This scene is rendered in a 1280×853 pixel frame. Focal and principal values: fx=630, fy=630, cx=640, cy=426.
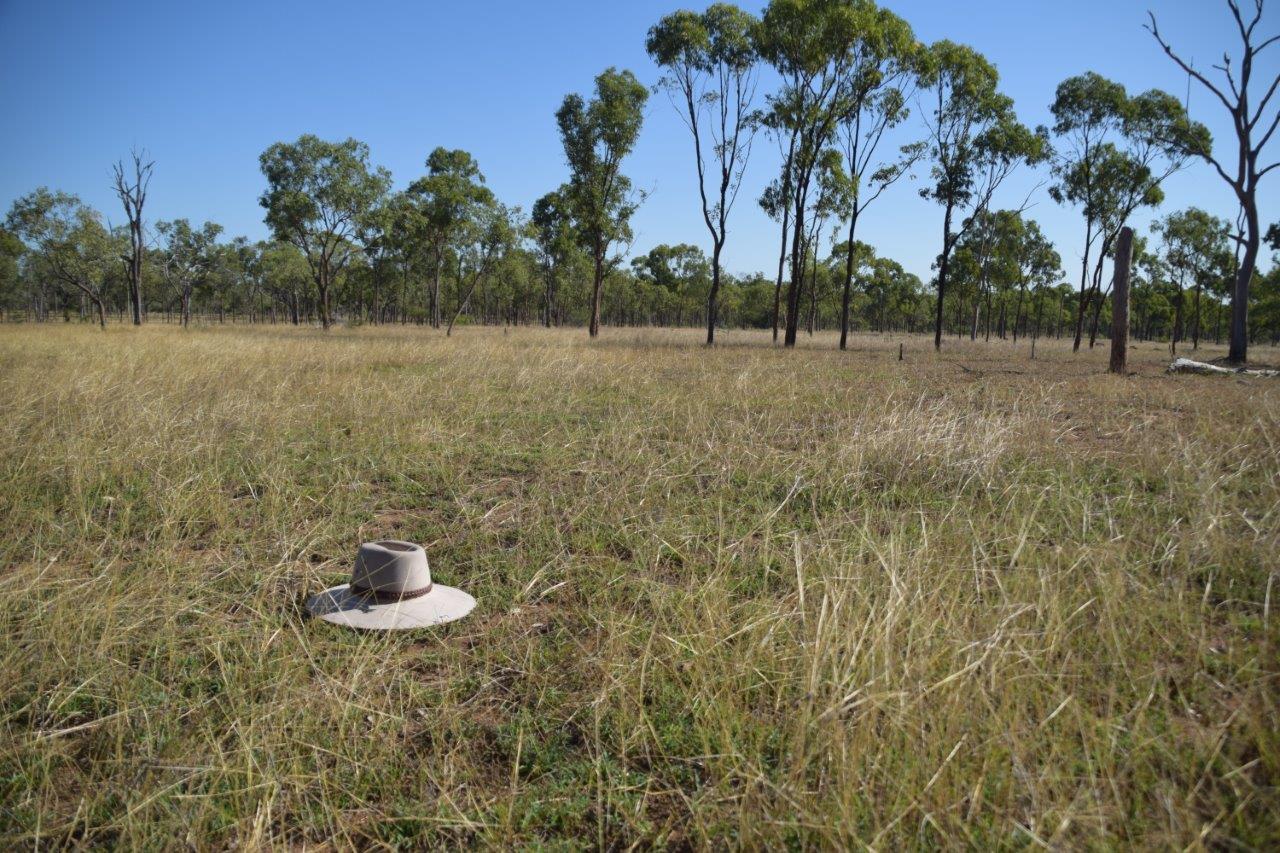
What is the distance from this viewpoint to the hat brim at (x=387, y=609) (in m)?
2.74

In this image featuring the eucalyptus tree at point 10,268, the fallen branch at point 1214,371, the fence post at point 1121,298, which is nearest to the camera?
the fence post at point 1121,298

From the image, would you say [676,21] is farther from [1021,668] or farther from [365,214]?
[1021,668]

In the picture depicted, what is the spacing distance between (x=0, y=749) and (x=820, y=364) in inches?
593

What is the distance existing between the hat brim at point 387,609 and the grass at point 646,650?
8 centimetres

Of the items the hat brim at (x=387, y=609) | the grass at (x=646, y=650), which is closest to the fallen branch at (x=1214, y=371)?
the grass at (x=646, y=650)

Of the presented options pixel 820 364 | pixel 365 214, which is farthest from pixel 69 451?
pixel 365 214

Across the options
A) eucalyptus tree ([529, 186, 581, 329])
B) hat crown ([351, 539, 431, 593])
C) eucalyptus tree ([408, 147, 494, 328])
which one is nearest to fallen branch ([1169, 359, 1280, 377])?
hat crown ([351, 539, 431, 593])

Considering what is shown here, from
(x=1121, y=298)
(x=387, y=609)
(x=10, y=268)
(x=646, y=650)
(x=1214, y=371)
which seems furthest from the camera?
(x=10, y=268)

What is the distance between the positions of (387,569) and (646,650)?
129 centimetres

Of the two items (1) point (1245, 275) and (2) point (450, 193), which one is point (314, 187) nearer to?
(2) point (450, 193)

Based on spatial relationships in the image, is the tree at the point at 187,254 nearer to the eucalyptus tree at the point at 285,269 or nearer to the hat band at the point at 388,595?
the eucalyptus tree at the point at 285,269

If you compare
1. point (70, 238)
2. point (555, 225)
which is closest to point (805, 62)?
point (555, 225)

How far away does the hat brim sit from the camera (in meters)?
2.74

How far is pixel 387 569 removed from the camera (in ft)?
9.40
